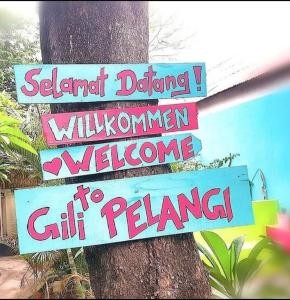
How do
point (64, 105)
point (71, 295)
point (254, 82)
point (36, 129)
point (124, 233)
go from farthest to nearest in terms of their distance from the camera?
point (254, 82), point (36, 129), point (64, 105), point (124, 233), point (71, 295)

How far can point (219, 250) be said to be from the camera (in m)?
2.50

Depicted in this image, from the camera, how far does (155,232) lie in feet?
6.64

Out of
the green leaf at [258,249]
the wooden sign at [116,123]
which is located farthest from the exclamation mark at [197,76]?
the green leaf at [258,249]

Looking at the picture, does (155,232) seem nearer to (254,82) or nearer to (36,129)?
(36,129)

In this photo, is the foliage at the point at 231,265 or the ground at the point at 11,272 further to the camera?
the ground at the point at 11,272

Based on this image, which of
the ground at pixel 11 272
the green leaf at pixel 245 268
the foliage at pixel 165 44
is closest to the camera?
the green leaf at pixel 245 268

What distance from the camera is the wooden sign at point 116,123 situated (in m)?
→ 2.01

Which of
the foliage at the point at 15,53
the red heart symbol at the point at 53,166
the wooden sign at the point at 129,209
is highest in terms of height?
the foliage at the point at 15,53

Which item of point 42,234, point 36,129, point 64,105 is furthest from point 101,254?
point 36,129

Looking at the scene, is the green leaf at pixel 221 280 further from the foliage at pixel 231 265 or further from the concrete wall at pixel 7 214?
the concrete wall at pixel 7 214

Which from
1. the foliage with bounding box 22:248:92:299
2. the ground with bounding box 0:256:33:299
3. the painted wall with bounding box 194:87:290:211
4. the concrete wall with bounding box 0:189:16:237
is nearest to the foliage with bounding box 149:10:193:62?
the painted wall with bounding box 194:87:290:211

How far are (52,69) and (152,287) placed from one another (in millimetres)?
1192

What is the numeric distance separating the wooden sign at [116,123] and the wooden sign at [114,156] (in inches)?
1.9

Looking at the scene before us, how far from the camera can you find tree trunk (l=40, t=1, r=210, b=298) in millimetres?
2006
